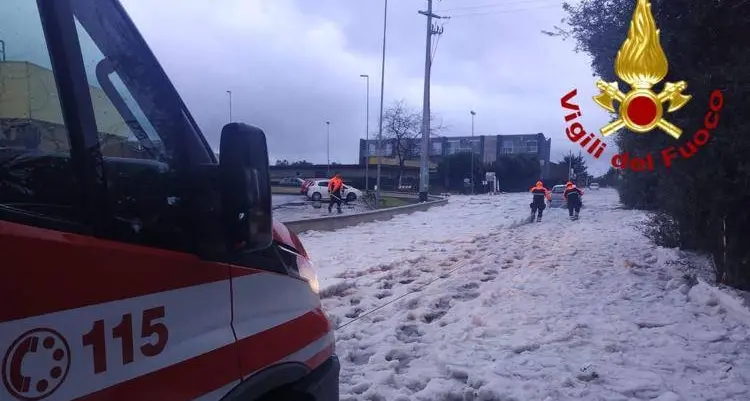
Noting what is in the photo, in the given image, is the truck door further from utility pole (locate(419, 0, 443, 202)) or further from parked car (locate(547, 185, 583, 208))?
parked car (locate(547, 185, 583, 208))

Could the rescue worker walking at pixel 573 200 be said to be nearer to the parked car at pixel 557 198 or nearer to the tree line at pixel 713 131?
the parked car at pixel 557 198

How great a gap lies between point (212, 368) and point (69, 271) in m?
0.65

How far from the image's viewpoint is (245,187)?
1.89m

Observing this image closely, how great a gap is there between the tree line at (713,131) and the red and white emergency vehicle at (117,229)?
5.65 meters

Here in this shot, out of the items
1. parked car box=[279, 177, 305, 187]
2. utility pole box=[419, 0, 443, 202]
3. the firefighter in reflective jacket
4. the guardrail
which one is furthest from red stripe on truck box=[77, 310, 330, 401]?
parked car box=[279, 177, 305, 187]

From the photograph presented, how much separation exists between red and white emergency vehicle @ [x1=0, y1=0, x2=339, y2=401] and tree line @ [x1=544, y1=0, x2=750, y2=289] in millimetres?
5646

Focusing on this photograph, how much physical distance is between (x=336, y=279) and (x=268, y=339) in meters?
6.55

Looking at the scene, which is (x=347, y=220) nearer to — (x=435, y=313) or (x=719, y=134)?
(x=435, y=313)

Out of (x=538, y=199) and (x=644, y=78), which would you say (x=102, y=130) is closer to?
(x=644, y=78)

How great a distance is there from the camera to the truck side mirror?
1860 millimetres

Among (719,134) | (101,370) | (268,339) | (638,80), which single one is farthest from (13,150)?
(638,80)

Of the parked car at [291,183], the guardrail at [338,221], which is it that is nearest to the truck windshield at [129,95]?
the guardrail at [338,221]

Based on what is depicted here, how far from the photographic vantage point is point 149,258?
1728 mm

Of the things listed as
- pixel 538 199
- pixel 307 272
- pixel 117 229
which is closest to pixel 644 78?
pixel 307 272
